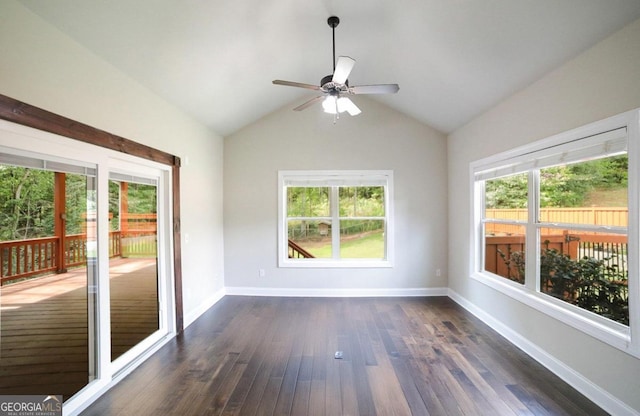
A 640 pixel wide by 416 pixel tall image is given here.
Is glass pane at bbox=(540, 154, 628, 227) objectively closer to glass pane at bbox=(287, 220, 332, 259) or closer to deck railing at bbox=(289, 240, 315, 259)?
glass pane at bbox=(287, 220, 332, 259)

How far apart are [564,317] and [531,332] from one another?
0.48 metres

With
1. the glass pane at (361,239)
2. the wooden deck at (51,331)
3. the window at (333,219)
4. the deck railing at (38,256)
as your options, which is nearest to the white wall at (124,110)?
the deck railing at (38,256)

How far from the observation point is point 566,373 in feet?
7.52

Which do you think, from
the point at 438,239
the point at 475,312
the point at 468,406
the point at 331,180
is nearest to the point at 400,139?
the point at 331,180

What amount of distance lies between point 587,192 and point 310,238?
3543 mm

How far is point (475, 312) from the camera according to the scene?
372 cm

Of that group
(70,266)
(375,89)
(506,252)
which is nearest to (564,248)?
(506,252)

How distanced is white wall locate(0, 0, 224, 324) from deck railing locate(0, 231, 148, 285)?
884mm

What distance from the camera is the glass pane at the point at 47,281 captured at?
5.47ft

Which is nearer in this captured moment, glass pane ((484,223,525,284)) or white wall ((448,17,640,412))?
white wall ((448,17,640,412))

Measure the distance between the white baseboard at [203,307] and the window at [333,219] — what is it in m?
1.14

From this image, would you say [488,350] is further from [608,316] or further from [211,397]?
[211,397]

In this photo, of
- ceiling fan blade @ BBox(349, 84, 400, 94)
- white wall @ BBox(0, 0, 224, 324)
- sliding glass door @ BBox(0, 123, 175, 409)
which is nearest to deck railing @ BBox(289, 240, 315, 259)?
white wall @ BBox(0, 0, 224, 324)

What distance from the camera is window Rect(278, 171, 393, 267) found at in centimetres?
460
